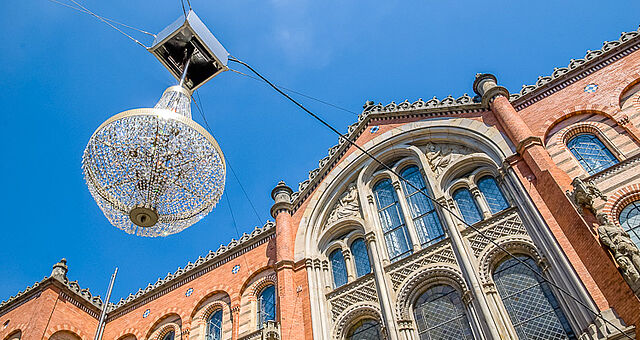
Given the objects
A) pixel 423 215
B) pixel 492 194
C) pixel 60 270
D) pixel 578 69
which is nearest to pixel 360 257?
pixel 423 215

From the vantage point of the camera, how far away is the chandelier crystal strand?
10164mm

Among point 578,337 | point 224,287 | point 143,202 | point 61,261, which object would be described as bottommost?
point 578,337

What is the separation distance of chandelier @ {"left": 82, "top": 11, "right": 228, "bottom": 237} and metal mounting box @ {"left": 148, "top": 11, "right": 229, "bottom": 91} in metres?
0.03

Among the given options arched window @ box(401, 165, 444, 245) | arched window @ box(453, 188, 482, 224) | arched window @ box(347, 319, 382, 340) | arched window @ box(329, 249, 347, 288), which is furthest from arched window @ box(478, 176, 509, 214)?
arched window @ box(329, 249, 347, 288)

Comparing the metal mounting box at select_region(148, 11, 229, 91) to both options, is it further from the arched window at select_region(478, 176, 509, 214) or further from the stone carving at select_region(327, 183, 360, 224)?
the arched window at select_region(478, 176, 509, 214)

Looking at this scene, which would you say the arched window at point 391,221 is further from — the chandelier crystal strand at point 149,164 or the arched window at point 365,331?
the chandelier crystal strand at point 149,164

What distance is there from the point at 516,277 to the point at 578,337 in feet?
7.82

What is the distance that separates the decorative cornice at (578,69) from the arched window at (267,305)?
10550 millimetres

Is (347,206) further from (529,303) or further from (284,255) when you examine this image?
(529,303)

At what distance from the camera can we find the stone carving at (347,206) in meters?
17.9

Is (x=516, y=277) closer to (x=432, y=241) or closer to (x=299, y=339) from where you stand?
(x=432, y=241)

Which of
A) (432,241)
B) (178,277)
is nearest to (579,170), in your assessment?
(432,241)

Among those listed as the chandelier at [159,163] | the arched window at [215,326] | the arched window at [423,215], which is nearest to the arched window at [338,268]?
the arched window at [423,215]

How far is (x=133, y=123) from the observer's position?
1020cm
